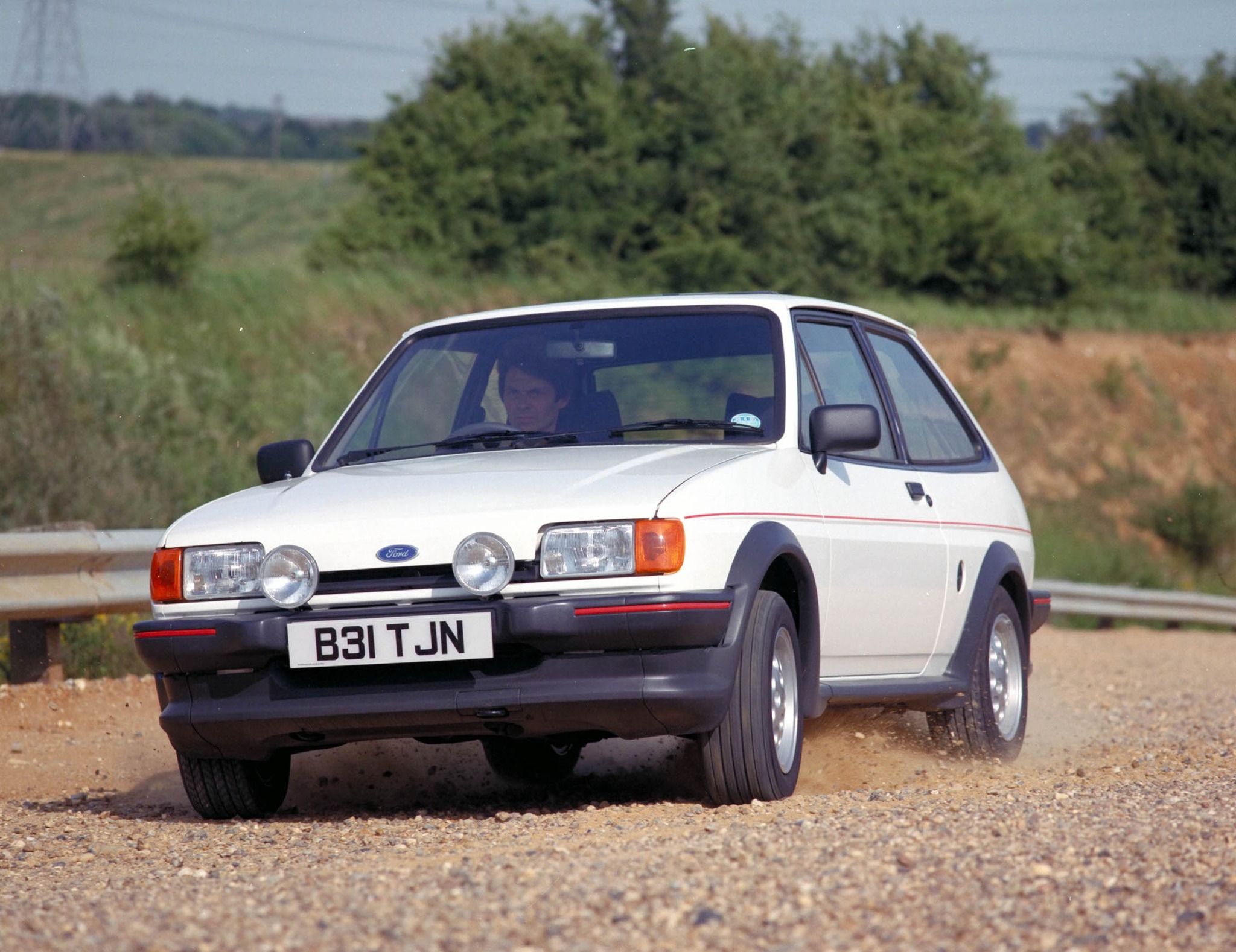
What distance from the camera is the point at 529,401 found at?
19.0 feet

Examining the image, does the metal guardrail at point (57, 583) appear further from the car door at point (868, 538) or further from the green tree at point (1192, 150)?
Result: the green tree at point (1192, 150)

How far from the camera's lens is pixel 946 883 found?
3439 millimetres

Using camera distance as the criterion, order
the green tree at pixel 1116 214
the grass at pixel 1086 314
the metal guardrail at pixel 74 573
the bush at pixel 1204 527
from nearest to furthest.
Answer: the metal guardrail at pixel 74 573 < the bush at pixel 1204 527 < the grass at pixel 1086 314 < the green tree at pixel 1116 214

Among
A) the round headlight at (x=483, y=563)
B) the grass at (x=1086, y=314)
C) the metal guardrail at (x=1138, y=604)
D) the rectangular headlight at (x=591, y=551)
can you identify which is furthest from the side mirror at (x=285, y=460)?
the grass at (x=1086, y=314)

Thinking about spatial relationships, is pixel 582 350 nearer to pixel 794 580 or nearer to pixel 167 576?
pixel 794 580

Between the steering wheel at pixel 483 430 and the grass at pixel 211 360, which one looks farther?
the grass at pixel 211 360

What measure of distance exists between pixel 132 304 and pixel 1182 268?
3302cm

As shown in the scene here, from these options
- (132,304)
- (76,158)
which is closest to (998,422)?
(132,304)

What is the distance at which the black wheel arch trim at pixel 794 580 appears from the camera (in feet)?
15.5

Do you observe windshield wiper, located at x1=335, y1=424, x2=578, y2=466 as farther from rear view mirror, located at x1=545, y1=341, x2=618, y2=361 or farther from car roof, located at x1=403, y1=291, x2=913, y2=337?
car roof, located at x1=403, y1=291, x2=913, y2=337

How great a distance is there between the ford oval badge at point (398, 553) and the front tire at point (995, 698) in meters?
2.69

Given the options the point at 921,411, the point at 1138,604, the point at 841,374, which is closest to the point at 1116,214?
the point at 1138,604

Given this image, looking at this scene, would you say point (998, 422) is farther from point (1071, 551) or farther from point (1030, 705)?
point (1030, 705)

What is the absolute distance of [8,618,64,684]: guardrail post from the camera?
8336 mm
